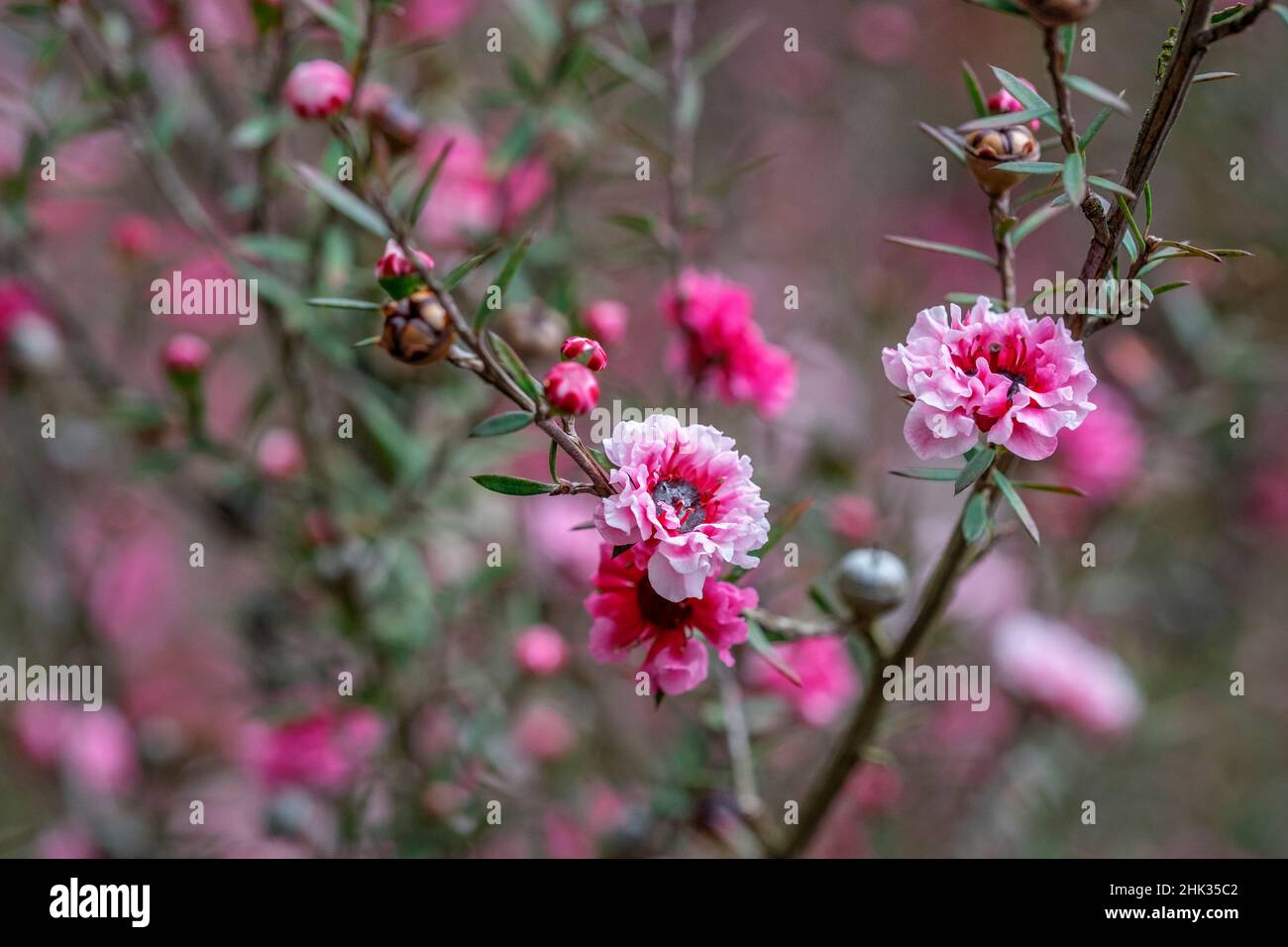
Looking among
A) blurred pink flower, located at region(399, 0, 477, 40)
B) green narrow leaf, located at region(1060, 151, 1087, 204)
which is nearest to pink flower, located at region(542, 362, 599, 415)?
green narrow leaf, located at region(1060, 151, 1087, 204)

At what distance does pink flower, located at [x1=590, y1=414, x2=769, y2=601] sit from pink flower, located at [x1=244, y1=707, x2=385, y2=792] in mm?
699

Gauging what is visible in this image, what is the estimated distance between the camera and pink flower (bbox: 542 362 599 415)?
0.59 metres

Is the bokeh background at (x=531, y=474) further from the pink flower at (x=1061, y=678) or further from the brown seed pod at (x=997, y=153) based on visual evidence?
the brown seed pod at (x=997, y=153)

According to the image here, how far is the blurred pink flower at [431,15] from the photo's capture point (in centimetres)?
143

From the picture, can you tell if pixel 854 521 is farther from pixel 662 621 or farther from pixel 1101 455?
pixel 662 621

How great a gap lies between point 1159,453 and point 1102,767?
0.54m

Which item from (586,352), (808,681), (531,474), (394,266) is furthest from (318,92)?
(531,474)

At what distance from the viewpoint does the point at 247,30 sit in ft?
5.37

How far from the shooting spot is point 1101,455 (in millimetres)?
1330

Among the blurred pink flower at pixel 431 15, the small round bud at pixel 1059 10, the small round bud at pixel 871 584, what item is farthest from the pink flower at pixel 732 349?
the blurred pink flower at pixel 431 15

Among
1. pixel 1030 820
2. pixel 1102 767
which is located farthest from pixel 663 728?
pixel 1102 767

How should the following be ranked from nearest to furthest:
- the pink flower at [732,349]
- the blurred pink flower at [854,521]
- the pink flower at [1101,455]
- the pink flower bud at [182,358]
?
the pink flower at [732,349], the pink flower bud at [182,358], the blurred pink flower at [854,521], the pink flower at [1101,455]

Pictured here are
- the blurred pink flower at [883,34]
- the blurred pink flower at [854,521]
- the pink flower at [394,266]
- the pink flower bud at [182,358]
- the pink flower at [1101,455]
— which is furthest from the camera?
the blurred pink flower at [883,34]

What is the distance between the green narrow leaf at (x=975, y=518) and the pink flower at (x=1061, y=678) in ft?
2.71
